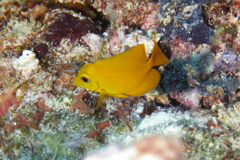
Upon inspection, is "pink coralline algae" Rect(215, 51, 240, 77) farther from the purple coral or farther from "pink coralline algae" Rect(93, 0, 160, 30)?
the purple coral

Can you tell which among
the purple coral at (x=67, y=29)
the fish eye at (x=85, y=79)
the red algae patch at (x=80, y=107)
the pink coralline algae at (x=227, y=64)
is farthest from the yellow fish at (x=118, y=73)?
the purple coral at (x=67, y=29)

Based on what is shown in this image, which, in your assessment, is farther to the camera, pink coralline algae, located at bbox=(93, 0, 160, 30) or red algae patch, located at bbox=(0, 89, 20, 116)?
pink coralline algae, located at bbox=(93, 0, 160, 30)

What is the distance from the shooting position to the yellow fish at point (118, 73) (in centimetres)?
219

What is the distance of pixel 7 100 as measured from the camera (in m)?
3.09

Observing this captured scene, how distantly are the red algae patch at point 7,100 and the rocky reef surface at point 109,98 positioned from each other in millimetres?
19

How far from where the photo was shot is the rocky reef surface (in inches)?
98.0

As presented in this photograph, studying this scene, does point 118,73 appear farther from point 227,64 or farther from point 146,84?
point 227,64

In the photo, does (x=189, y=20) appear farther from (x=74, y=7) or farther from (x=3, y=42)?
(x=3, y=42)

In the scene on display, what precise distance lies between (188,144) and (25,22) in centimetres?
421

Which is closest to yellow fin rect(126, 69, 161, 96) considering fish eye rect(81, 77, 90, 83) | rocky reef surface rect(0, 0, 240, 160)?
rocky reef surface rect(0, 0, 240, 160)

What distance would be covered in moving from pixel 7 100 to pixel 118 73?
7.89 ft

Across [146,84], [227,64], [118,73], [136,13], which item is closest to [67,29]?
[136,13]

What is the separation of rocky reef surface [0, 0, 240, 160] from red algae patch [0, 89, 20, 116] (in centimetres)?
2

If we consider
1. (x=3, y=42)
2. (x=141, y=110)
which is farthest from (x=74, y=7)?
(x=141, y=110)
